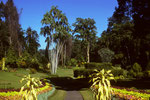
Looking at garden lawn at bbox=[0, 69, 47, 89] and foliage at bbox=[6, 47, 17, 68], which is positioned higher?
foliage at bbox=[6, 47, 17, 68]

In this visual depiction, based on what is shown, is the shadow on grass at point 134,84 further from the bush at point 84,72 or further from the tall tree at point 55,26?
the tall tree at point 55,26

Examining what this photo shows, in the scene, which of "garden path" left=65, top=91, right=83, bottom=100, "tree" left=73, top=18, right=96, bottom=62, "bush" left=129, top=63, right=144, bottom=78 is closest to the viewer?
"garden path" left=65, top=91, right=83, bottom=100

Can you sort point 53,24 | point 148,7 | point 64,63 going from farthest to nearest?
1. point 64,63
2. point 53,24
3. point 148,7

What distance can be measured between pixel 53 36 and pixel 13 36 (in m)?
8.33

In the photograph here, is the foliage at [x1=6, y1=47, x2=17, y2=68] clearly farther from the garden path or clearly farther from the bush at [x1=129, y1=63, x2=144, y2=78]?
the bush at [x1=129, y1=63, x2=144, y2=78]

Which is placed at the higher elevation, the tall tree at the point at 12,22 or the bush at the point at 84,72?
the tall tree at the point at 12,22

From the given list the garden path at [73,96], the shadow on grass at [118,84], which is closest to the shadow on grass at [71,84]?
the shadow on grass at [118,84]

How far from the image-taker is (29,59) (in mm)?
31312

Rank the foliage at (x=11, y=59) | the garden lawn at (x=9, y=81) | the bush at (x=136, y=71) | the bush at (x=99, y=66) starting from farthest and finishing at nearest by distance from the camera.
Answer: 1. the foliage at (x=11, y=59)
2. the bush at (x=136, y=71)
3. the bush at (x=99, y=66)
4. the garden lawn at (x=9, y=81)

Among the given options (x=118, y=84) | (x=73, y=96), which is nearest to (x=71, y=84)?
(x=118, y=84)

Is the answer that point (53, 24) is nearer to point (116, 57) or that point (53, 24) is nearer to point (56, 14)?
point (56, 14)

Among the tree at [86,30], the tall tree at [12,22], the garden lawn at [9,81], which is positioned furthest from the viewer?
the tree at [86,30]

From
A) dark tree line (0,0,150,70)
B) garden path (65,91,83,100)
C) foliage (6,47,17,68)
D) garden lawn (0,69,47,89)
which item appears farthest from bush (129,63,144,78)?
foliage (6,47,17,68)

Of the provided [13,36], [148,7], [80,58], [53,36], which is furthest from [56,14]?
[80,58]
